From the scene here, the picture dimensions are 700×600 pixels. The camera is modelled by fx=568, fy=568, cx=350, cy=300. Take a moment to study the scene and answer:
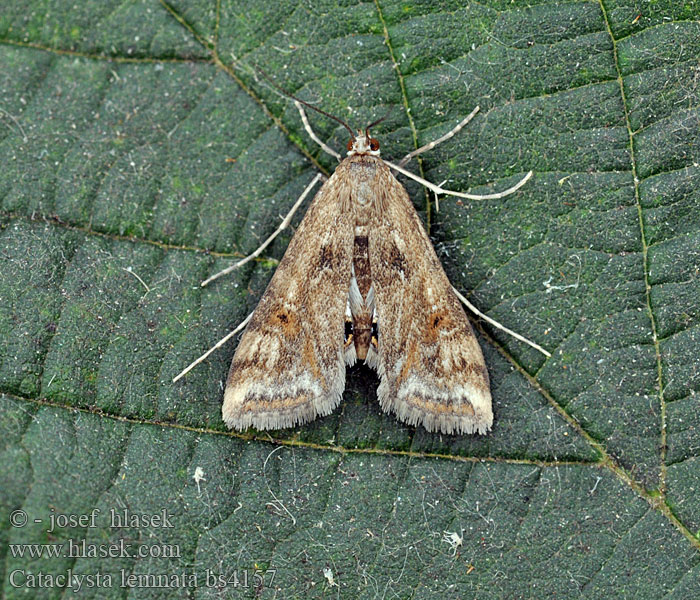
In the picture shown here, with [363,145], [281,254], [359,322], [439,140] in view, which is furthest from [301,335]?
[439,140]

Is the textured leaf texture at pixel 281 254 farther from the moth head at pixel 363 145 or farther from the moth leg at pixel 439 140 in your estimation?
the moth head at pixel 363 145

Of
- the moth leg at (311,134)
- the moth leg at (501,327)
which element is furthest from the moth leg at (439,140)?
the moth leg at (501,327)

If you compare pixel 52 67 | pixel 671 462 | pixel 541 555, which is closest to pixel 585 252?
pixel 671 462

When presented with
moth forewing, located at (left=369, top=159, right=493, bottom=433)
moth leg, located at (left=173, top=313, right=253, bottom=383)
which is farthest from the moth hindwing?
moth leg, located at (left=173, top=313, right=253, bottom=383)

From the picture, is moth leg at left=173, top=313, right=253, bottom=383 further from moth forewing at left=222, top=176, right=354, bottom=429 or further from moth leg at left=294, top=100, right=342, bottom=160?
moth leg at left=294, top=100, right=342, bottom=160

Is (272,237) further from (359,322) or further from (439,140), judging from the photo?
(439,140)

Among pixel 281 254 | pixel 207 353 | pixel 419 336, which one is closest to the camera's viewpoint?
pixel 419 336

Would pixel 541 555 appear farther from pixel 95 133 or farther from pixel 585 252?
pixel 95 133
